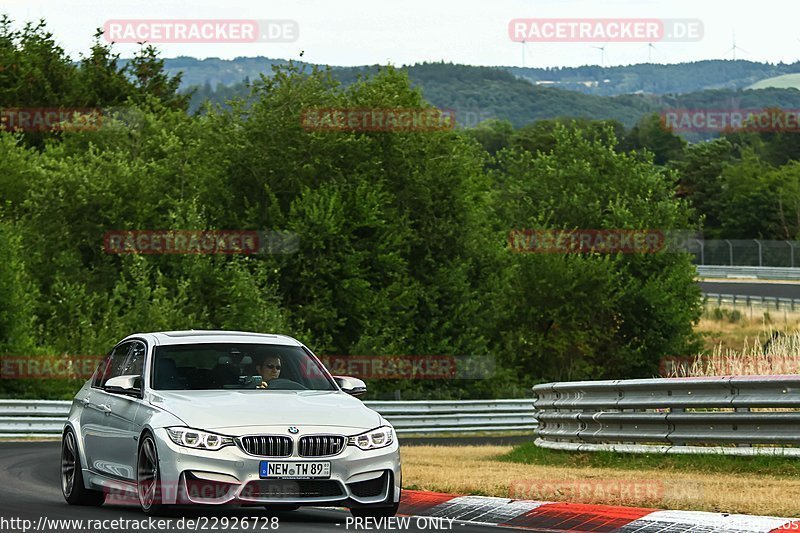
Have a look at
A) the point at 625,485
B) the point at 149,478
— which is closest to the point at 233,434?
the point at 149,478

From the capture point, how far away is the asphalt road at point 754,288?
69.4 metres

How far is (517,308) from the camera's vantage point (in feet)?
196

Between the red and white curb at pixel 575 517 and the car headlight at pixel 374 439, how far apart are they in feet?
3.81

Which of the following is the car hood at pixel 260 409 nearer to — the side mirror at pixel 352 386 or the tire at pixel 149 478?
the tire at pixel 149 478

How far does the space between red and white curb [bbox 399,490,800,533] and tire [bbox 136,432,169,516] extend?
241 cm

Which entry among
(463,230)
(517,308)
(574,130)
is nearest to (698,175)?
(574,130)

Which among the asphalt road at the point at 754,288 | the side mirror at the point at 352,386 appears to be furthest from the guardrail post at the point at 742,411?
the asphalt road at the point at 754,288

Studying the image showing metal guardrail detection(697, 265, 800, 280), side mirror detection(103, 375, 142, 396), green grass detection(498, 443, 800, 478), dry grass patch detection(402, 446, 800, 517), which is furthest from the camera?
metal guardrail detection(697, 265, 800, 280)

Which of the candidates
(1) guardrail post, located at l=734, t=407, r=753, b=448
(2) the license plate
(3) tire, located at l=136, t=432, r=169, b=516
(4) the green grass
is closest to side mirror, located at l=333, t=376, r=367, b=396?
(2) the license plate

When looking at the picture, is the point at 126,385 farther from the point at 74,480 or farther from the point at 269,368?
the point at 74,480

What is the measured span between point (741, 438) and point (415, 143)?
37.3 meters

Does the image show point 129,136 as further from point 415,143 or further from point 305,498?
point 305,498

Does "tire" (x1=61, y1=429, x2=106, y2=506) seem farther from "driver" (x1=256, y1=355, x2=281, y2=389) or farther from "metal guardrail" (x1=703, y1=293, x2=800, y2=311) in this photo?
"metal guardrail" (x1=703, y1=293, x2=800, y2=311)

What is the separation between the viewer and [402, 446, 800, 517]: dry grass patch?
10727 mm
